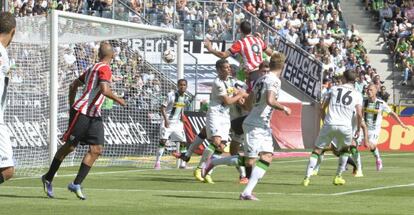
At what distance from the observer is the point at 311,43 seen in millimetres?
45469

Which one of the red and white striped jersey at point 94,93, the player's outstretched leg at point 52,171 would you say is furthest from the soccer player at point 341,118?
the player's outstretched leg at point 52,171

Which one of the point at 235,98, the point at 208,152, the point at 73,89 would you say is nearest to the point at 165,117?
the point at 208,152

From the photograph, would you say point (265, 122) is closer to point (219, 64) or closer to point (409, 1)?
point (219, 64)

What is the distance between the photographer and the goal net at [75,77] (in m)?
24.3

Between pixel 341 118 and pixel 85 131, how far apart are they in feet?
19.0

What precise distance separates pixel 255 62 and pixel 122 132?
819cm

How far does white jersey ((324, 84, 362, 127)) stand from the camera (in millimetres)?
20516

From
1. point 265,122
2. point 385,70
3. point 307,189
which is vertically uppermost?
point 265,122

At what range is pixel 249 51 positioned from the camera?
814 inches

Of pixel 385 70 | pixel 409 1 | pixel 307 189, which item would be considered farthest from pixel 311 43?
pixel 307 189

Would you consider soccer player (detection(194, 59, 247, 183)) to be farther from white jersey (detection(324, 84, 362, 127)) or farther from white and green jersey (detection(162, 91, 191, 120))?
white and green jersey (detection(162, 91, 191, 120))

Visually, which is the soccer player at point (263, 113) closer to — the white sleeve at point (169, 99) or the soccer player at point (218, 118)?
the soccer player at point (218, 118)

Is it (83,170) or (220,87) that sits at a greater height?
(220,87)

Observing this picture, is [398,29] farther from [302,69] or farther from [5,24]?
[5,24]
